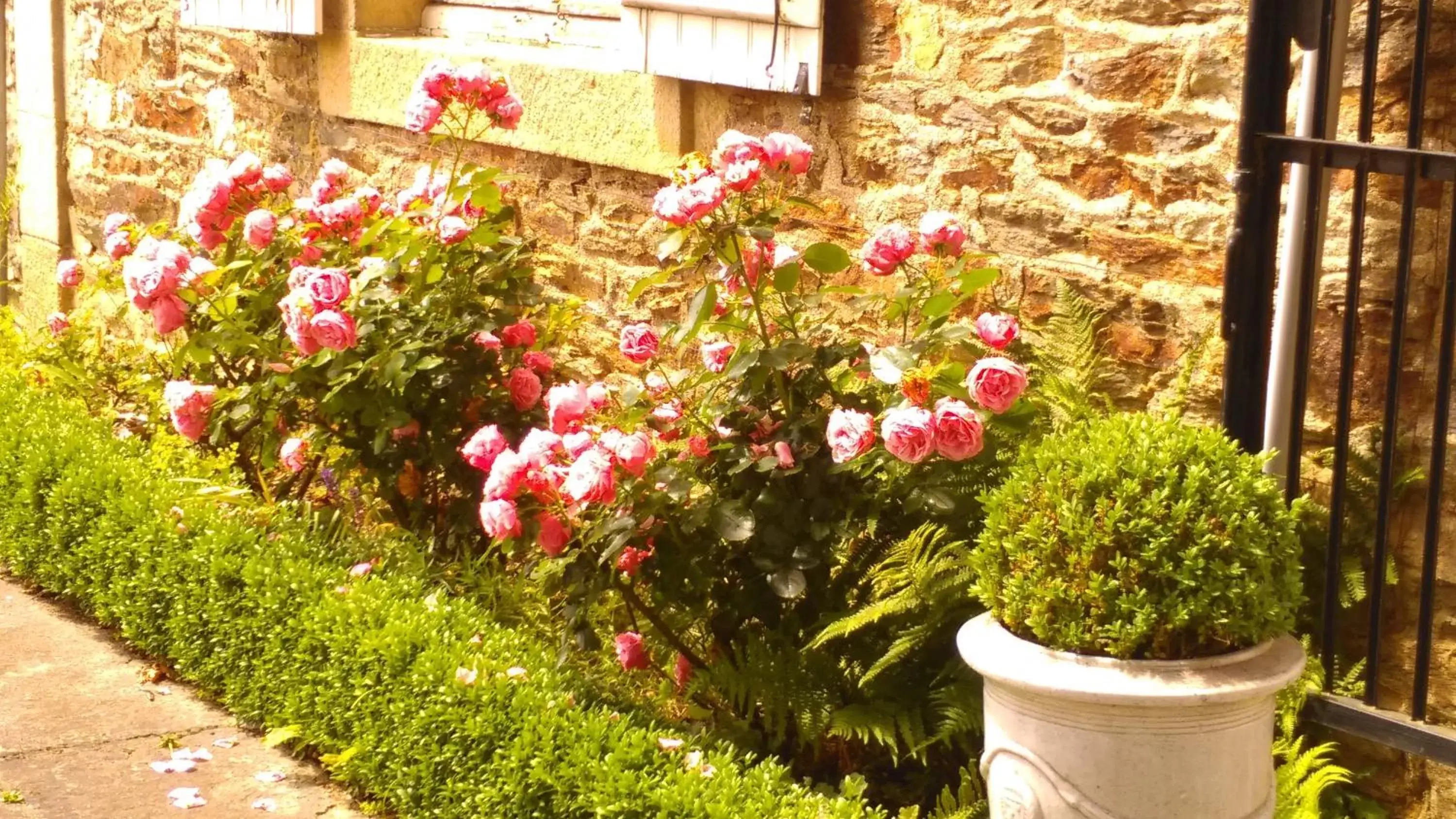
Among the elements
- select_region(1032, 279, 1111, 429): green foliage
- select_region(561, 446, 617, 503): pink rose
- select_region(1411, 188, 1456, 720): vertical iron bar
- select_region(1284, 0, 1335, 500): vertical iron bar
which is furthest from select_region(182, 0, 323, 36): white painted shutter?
select_region(1411, 188, 1456, 720): vertical iron bar

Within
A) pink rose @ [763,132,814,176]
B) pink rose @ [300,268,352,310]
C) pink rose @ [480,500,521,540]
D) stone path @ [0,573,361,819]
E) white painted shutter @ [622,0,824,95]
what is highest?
white painted shutter @ [622,0,824,95]

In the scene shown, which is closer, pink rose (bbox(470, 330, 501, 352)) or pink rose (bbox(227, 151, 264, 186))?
Answer: pink rose (bbox(470, 330, 501, 352))

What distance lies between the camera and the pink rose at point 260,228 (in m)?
4.77

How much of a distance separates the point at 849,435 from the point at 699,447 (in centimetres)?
51

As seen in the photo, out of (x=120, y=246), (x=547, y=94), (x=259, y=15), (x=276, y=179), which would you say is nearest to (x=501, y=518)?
(x=547, y=94)

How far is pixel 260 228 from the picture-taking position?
477cm

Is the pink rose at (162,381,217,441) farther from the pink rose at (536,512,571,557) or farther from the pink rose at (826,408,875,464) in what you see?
the pink rose at (826,408,875,464)

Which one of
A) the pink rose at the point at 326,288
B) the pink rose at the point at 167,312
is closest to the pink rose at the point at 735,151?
the pink rose at the point at 326,288

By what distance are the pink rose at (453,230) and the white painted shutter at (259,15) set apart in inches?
64.4

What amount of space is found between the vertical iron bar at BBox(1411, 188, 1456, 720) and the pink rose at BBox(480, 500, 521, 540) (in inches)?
68.9

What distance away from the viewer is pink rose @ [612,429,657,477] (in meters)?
3.56

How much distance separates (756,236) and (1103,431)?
896mm

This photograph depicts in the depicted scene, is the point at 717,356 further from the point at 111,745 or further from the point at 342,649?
the point at 111,745

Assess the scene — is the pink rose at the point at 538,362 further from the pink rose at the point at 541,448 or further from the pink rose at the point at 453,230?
the pink rose at the point at 541,448
